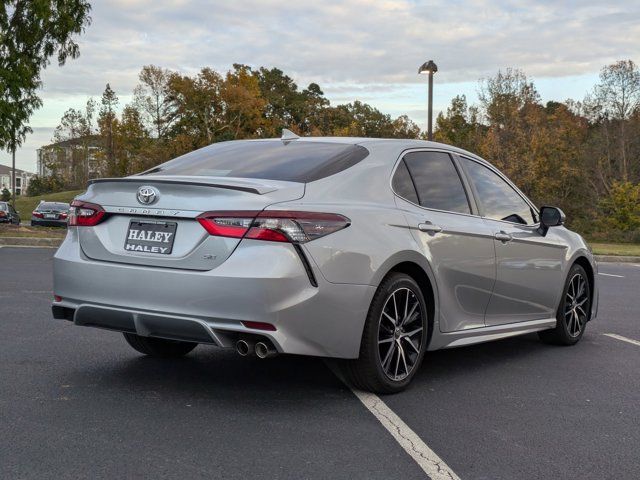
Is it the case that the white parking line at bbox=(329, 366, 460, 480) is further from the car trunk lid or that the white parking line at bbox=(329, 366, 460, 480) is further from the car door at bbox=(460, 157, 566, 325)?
the car door at bbox=(460, 157, 566, 325)

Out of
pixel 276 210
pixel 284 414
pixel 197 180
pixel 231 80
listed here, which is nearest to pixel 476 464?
pixel 284 414

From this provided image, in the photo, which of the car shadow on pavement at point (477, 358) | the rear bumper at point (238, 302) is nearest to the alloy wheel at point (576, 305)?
the car shadow on pavement at point (477, 358)

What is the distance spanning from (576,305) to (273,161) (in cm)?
352

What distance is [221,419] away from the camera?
4176mm

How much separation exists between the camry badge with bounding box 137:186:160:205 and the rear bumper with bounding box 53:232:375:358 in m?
0.39

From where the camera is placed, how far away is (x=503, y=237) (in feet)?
19.5

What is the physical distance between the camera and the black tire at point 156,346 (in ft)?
18.7

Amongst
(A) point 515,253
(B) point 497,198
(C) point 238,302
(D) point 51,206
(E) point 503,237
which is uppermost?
(B) point 497,198

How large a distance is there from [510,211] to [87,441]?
12.8 ft

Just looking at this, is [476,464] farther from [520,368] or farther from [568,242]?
[568,242]

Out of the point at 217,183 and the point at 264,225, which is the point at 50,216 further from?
the point at 264,225

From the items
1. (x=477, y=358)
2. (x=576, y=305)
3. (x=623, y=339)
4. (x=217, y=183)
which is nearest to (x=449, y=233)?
(x=477, y=358)

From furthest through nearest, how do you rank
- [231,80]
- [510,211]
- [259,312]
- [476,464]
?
[231,80] < [510,211] < [259,312] < [476,464]

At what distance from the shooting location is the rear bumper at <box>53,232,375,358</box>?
4.15m
